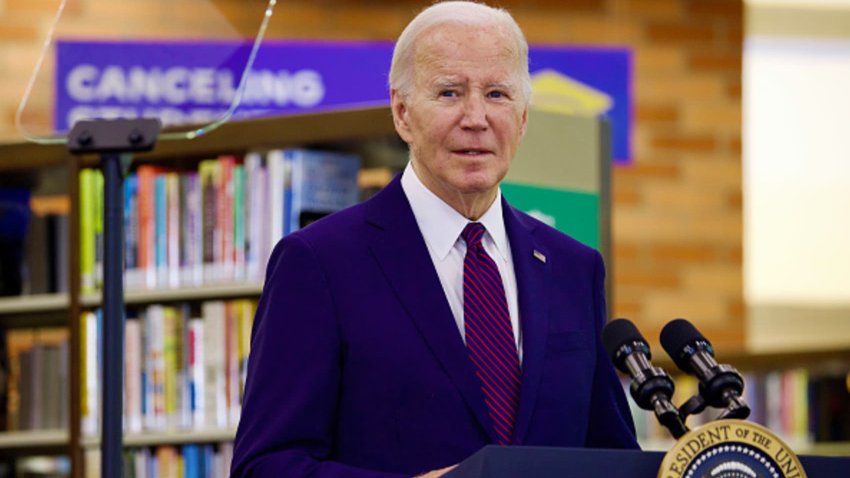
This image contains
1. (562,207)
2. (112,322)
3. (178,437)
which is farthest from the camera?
(178,437)

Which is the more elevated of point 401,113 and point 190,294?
point 401,113

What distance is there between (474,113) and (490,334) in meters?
0.28

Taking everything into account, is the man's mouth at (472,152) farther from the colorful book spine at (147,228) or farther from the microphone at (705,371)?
the colorful book spine at (147,228)

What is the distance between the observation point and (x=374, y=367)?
198cm

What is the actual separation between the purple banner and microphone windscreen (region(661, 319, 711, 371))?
0.66 meters

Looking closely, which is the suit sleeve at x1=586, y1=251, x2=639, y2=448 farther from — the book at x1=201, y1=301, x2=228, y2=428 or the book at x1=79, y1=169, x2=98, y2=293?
the book at x1=79, y1=169, x2=98, y2=293

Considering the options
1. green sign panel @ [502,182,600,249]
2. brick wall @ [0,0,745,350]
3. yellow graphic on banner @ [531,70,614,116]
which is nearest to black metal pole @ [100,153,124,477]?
green sign panel @ [502,182,600,249]

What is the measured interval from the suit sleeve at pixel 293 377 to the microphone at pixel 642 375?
0.35m

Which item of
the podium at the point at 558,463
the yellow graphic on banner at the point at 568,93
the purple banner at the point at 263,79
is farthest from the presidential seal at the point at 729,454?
the yellow graphic on banner at the point at 568,93

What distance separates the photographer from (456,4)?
2.10 meters

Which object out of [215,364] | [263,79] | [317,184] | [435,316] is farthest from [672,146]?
[435,316]

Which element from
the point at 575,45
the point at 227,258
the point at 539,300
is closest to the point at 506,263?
the point at 539,300

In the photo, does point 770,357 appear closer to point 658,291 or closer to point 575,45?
point 658,291

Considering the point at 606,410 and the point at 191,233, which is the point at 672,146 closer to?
the point at 191,233
